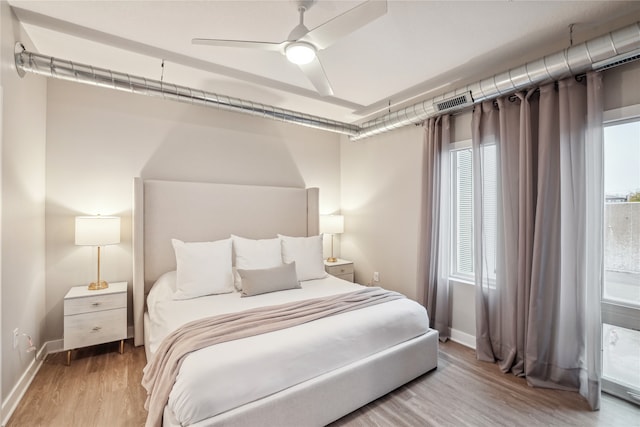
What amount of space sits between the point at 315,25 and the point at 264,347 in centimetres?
226

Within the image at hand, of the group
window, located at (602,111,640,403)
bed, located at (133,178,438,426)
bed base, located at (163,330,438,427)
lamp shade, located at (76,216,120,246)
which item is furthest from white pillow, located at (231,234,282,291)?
window, located at (602,111,640,403)

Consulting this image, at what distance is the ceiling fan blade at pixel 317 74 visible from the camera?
6.61 feet

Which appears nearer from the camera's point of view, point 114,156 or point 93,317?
point 93,317

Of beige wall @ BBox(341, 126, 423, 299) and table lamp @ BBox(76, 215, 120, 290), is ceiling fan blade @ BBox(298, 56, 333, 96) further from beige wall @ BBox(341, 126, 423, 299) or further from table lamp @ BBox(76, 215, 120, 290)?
table lamp @ BBox(76, 215, 120, 290)

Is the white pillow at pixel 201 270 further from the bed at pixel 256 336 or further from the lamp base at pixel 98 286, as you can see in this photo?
the lamp base at pixel 98 286

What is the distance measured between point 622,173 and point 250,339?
2.99m

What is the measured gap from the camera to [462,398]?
7.45ft

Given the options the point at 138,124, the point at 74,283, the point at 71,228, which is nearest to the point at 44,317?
the point at 74,283

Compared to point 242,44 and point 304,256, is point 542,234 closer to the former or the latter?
point 304,256

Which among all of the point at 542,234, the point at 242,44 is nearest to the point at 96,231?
the point at 242,44

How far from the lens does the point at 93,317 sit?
275cm

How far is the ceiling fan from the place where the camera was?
60.9 inches

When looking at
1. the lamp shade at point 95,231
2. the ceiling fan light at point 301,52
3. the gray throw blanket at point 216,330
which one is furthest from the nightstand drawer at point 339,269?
the ceiling fan light at point 301,52

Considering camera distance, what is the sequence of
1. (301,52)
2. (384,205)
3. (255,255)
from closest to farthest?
(301,52) < (255,255) < (384,205)
